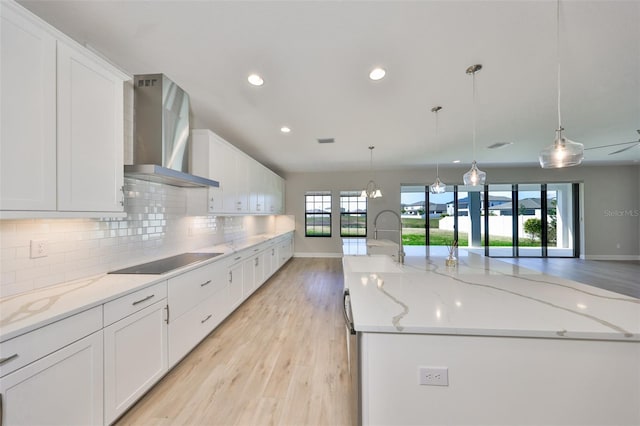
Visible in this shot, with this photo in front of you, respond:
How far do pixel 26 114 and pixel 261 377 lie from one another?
7.51 feet

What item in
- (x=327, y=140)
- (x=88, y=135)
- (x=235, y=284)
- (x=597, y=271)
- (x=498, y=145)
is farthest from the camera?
(x=597, y=271)

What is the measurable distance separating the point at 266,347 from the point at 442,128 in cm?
392

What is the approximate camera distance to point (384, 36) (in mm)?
1672

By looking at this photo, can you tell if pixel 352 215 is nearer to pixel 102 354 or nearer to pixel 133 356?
pixel 133 356

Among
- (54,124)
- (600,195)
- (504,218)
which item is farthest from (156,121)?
(600,195)

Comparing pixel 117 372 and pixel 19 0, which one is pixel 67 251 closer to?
pixel 117 372

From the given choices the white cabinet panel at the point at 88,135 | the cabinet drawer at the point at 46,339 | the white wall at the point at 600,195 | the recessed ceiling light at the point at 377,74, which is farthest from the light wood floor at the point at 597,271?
the white cabinet panel at the point at 88,135

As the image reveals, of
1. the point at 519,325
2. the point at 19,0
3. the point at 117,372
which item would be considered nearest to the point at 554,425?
the point at 519,325

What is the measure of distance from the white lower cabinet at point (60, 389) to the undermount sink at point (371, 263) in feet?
6.10

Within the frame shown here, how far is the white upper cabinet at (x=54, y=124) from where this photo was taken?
3.66 ft

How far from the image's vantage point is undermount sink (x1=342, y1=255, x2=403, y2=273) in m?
2.25

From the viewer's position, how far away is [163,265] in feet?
7.02

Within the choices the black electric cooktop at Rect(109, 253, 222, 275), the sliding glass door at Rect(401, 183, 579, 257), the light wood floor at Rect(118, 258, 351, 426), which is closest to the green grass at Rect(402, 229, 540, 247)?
the sliding glass door at Rect(401, 183, 579, 257)

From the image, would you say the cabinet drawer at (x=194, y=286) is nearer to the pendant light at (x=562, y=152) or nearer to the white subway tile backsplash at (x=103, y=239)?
the white subway tile backsplash at (x=103, y=239)
